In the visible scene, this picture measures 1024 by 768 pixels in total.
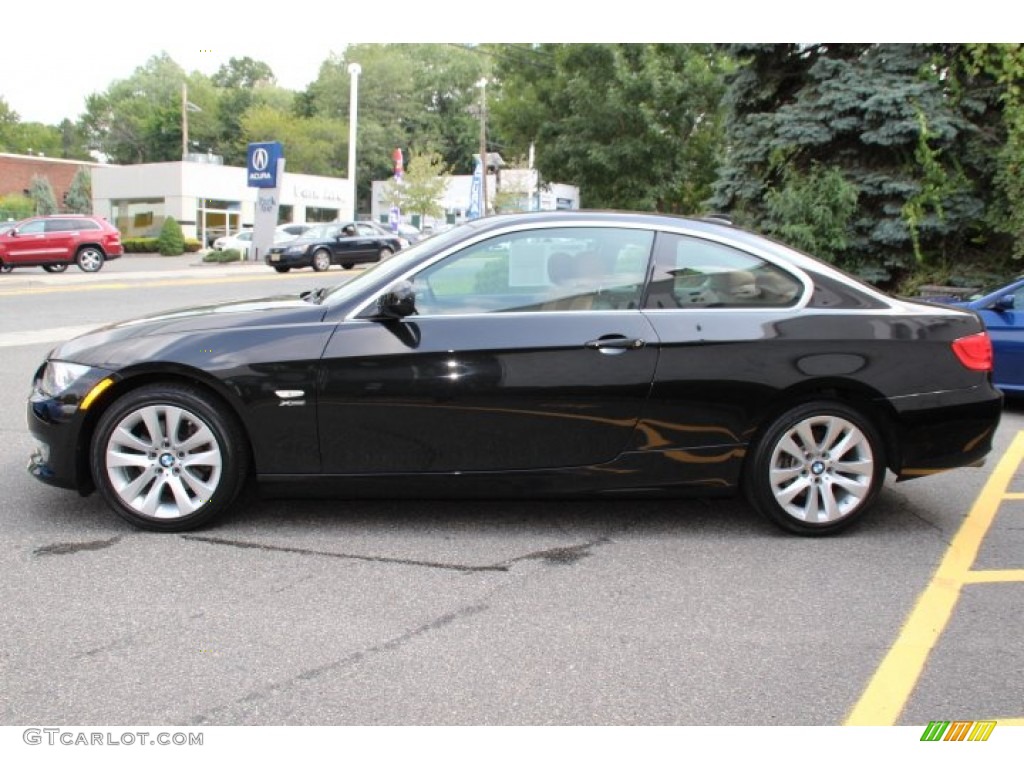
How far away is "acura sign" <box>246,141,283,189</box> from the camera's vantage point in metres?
34.1

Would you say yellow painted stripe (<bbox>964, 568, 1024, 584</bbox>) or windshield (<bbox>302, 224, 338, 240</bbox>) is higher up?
windshield (<bbox>302, 224, 338, 240</bbox>)

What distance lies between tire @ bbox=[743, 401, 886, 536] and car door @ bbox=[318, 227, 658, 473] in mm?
718

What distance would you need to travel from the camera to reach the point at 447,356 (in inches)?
179

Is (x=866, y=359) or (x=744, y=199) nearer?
(x=866, y=359)

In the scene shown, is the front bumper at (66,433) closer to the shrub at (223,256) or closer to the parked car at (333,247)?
the parked car at (333,247)

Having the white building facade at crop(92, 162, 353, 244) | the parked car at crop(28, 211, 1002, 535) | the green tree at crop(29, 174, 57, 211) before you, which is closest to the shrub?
the white building facade at crop(92, 162, 353, 244)

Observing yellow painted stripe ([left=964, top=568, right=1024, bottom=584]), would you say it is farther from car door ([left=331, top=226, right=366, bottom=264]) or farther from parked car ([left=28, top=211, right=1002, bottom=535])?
car door ([left=331, top=226, right=366, bottom=264])

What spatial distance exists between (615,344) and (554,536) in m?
1.00

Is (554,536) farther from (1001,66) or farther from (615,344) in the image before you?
(1001,66)

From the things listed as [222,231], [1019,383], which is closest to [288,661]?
[1019,383]

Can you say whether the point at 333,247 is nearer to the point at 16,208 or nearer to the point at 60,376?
the point at 60,376

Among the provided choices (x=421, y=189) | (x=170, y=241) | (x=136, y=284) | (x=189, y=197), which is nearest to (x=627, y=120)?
(x=136, y=284)

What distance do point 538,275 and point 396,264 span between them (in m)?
0.72

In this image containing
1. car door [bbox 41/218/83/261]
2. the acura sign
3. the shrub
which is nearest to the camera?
car door [bbox 41/218/83/261]
